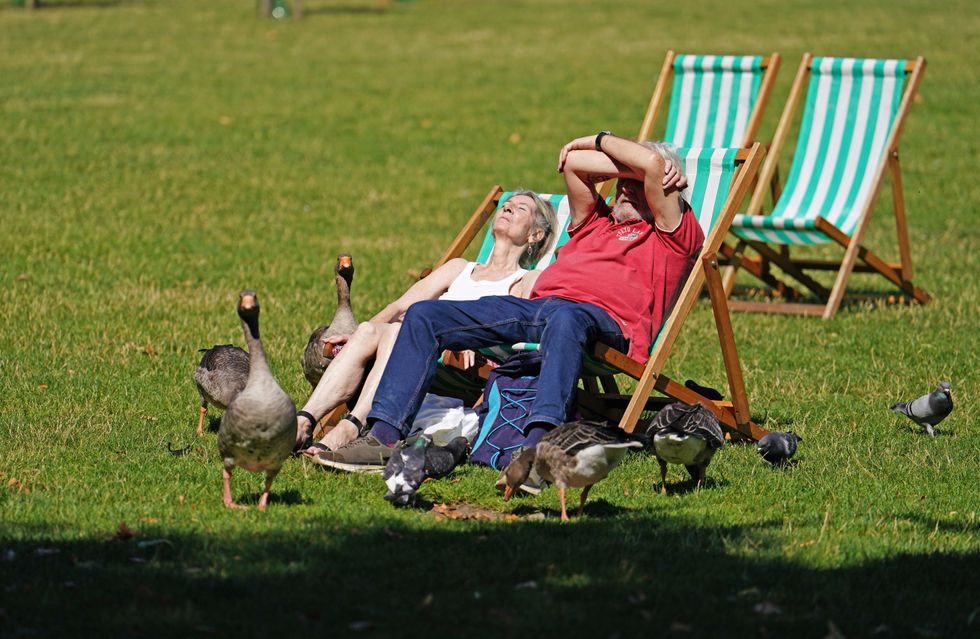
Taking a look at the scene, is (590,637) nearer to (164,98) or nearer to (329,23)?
(164,98)

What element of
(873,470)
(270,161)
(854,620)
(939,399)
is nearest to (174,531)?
(854,620)

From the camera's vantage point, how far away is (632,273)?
6.14m

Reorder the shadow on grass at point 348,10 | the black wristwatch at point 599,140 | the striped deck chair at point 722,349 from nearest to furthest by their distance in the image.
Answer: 1. the striped deck chair at point 722,349
2. the black wristwatch at point 599,140
3. the shadow on grass at point 348,10

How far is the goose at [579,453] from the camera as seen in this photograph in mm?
4762

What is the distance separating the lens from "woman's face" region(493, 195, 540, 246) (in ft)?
22.0

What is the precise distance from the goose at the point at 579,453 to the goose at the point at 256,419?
2.85ft

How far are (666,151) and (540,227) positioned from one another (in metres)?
0.84

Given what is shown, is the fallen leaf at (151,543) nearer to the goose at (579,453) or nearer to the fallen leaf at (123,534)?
the fallen leaf at (123,534)

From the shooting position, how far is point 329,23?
25.2 m

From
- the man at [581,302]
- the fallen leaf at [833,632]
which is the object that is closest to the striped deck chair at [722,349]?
the man at [581,302]

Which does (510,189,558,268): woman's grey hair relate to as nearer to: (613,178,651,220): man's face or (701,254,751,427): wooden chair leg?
(613,178,651,220): man's face

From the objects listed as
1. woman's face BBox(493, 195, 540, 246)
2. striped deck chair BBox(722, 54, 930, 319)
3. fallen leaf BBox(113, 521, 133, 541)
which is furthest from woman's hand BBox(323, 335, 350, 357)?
striped deck chair BBox(722, 54, 930, 319)

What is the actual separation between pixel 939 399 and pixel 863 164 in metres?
4.08

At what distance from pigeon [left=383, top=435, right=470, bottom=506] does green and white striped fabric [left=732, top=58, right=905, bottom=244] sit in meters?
5.03
